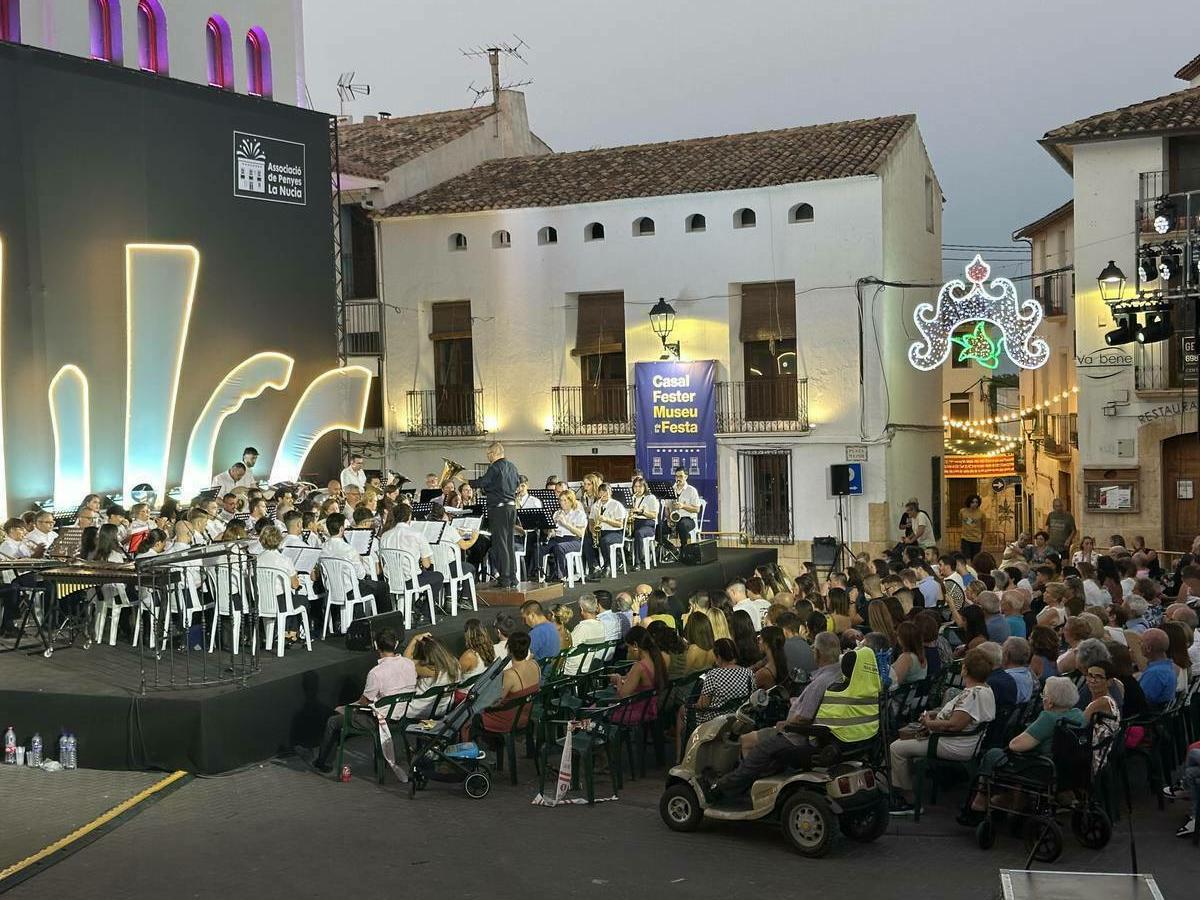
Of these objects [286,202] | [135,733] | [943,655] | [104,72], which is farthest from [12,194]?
[943,655]

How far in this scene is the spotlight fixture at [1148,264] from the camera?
15609mm

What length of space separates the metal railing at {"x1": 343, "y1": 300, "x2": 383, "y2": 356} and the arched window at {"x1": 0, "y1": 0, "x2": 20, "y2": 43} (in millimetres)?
9348

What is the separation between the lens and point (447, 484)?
15.6m

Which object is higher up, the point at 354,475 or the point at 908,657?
the point at 354,475

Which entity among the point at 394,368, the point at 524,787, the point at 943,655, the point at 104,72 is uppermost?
the point at 104,72

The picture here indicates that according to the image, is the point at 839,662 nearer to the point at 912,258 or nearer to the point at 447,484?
the point at 447,484

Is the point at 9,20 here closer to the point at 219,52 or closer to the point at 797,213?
the point at 219,52

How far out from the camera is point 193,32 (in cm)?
1923

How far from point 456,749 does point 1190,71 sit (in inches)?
864

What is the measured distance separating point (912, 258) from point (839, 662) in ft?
54.9

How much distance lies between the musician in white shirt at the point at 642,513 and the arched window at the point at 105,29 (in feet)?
28.6

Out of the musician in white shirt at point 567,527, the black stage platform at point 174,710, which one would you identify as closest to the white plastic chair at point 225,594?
the black stage platform at point 174,710

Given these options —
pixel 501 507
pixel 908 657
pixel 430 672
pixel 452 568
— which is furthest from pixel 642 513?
pixel 908 657

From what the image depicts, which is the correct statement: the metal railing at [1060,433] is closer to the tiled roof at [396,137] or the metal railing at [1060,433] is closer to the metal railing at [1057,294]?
the metal railing at [1057,294]
